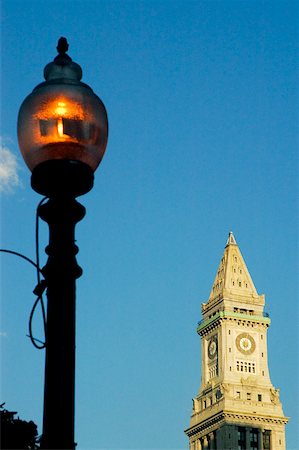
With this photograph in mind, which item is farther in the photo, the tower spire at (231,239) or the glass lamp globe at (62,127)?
the tower spire at (231,239)

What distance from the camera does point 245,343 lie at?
145 m

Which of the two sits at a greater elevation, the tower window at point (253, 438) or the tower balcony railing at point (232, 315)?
the tower balcony railing at point (232, 315)

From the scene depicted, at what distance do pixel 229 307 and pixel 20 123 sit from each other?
451ft

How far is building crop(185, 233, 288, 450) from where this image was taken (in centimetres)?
13688

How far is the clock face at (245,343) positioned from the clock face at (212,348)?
3137 mm

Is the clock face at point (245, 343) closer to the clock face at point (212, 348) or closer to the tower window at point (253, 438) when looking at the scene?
the clock face at point (212, 348)

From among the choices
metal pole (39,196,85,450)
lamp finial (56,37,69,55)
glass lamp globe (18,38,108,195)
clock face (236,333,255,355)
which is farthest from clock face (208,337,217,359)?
glass lamp globe (18,38,108,195)

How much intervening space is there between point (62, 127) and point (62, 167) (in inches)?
13.5

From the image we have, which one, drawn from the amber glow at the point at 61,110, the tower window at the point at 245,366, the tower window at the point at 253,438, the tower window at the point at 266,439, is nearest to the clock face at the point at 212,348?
the tower window at the point at 245,366

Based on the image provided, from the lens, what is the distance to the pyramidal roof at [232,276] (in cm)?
14625

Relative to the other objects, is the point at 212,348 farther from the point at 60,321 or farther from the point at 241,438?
the point at 60,321

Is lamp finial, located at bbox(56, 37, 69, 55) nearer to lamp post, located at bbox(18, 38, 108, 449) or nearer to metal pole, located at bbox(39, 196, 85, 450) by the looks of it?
lamp post, located at bbox(18, 38, 108, 449)

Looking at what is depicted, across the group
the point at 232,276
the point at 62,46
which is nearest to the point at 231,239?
the point at 232,276

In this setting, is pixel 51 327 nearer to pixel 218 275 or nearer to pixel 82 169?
pixel 82 169
